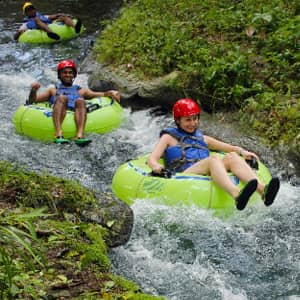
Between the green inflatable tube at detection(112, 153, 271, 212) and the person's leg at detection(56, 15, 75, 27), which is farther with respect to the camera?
the person's leg at detection(56, 15, 75, 27)

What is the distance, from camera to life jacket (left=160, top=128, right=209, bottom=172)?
5887mm

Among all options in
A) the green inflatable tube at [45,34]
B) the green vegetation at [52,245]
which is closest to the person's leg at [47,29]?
the green inflatable tube at [45,34]

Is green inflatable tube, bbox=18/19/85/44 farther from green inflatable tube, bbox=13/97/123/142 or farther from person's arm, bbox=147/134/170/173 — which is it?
person's arm, bbox=147/134/170/173

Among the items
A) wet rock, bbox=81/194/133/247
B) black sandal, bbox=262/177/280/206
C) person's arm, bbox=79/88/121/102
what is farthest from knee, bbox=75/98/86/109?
black sandal, bbox=262/177/280/206

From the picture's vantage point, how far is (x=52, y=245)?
12.2ft

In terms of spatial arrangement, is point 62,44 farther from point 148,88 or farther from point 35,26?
point 148,88

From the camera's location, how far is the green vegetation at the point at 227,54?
23.1 feet

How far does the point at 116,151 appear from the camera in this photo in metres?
7.20

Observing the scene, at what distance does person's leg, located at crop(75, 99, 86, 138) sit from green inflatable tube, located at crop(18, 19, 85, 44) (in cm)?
451

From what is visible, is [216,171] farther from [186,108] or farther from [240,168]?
[186,108]

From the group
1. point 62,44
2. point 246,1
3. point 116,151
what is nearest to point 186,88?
point 116,151

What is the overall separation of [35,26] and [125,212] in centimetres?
817

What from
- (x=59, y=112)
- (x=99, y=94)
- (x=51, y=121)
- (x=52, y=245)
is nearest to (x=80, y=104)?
(x=59, y=112)

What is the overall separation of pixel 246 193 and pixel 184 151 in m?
1.12
